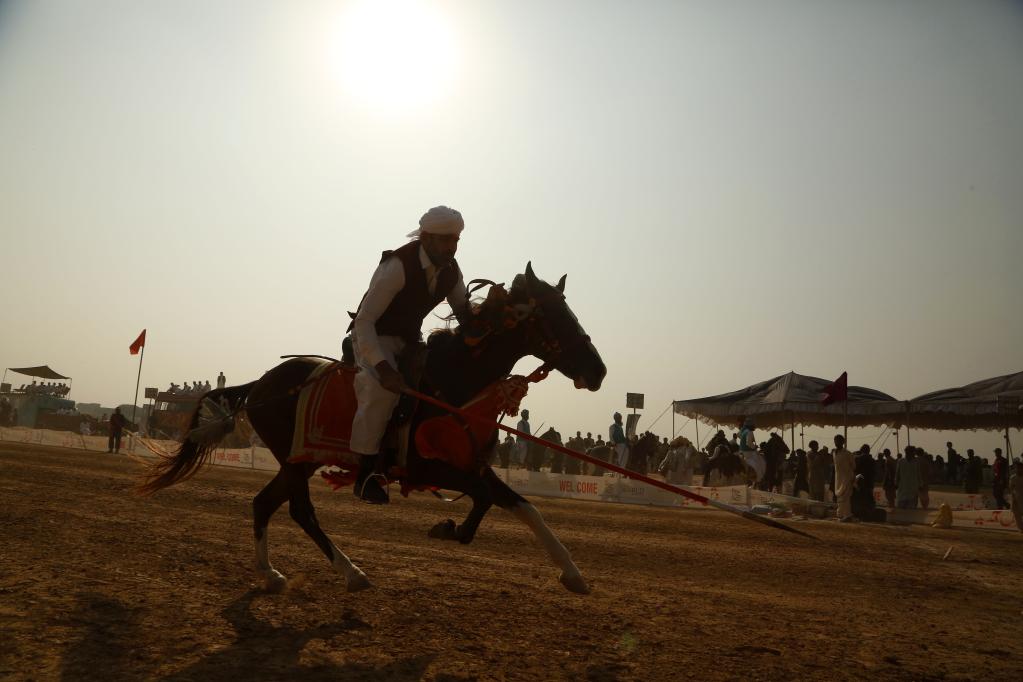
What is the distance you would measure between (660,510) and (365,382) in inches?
627

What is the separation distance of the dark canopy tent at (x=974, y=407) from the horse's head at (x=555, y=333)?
25359 mm

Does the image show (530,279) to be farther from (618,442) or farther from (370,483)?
(618,442)

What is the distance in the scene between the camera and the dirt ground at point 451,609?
4.38 m

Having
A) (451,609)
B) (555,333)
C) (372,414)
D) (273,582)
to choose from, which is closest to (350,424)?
(372,414)

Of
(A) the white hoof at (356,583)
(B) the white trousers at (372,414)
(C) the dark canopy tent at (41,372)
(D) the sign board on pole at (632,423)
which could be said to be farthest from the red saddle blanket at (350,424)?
(C) the dark canopy tent at (41,372)

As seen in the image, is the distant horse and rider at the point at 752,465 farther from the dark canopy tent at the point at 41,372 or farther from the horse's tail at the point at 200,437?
the dark canopy tent at the point at 41,372

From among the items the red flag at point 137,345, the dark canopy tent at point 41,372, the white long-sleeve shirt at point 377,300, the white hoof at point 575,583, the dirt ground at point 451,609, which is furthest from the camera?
the dark canopy tent at point 41,372

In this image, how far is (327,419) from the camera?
21.4ft

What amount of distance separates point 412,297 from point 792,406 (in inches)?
975

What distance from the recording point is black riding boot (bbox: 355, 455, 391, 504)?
19.0 ft

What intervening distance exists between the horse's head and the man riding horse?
2.20 feet

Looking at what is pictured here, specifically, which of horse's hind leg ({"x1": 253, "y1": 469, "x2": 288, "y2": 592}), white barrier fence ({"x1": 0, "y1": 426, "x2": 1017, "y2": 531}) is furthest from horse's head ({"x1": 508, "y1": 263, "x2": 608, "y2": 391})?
white barrier fence ({"x1": 0, "y1": 426, "x2": 1017, "y2": 531})

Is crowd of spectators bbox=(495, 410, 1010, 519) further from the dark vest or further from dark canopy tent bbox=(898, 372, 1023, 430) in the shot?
the dark vest

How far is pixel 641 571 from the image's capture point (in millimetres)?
8906
